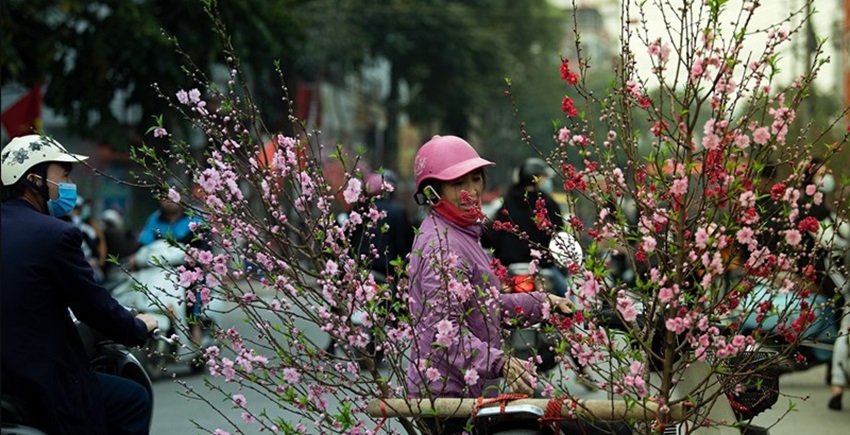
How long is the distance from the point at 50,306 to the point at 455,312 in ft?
4.78

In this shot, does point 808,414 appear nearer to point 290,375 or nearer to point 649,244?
point 290,375

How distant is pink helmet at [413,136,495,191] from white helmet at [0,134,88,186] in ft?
4.00

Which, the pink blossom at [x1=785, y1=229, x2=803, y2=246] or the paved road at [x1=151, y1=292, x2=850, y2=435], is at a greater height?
the pink blossom at [x1=785, y1=229, x2=803, y2=246]

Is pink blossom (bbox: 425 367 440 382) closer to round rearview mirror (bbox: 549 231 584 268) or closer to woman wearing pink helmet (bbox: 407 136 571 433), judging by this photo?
woman wearing pink helmet (bbox: 407 136 571 433)

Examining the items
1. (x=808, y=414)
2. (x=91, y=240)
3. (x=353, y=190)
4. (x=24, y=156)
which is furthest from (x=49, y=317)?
(x=91, y=240)

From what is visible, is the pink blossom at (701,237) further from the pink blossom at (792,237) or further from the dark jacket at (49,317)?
the dark jacket at (49,317)

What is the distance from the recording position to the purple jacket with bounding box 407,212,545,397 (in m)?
4.52

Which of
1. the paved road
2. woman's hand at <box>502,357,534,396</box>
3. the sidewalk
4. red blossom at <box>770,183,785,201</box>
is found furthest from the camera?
the paved road

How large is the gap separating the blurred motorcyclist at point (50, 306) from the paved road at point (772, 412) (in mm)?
3631

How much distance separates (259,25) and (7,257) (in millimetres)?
14884

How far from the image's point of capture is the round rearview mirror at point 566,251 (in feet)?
14.9

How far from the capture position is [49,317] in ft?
16.7

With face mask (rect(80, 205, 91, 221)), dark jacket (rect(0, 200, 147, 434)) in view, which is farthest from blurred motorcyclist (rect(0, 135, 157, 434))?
face mask (rect(80, 205, 91, 221))

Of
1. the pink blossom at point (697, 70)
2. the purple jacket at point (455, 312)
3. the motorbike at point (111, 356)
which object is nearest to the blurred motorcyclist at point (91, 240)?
the motorbike at point (111, 356)
